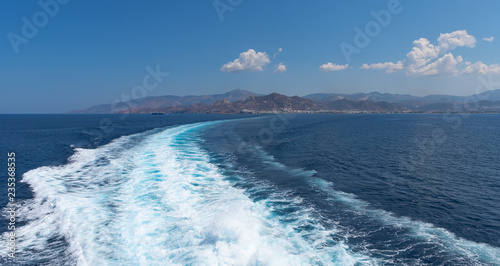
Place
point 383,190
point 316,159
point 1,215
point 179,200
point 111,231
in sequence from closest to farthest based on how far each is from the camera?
point 111,231, point 1,215, point 179,200, point 383,190, point 316,159

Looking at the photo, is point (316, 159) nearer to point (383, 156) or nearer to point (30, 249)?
point (383, 156)

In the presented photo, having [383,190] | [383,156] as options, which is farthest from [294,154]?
[383,190]

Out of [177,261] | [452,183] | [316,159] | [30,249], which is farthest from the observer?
[316,159]

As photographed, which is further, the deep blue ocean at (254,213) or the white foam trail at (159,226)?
the deep blue ocean at (254,213)

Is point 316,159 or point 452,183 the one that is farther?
point 316,159

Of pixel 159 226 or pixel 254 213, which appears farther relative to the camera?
pixel 254 213

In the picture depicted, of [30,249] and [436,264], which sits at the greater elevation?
[30,249]

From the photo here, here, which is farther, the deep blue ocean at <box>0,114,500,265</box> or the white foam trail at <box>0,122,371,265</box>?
the deep blue ocean at <box>0,114,500,265</box>
